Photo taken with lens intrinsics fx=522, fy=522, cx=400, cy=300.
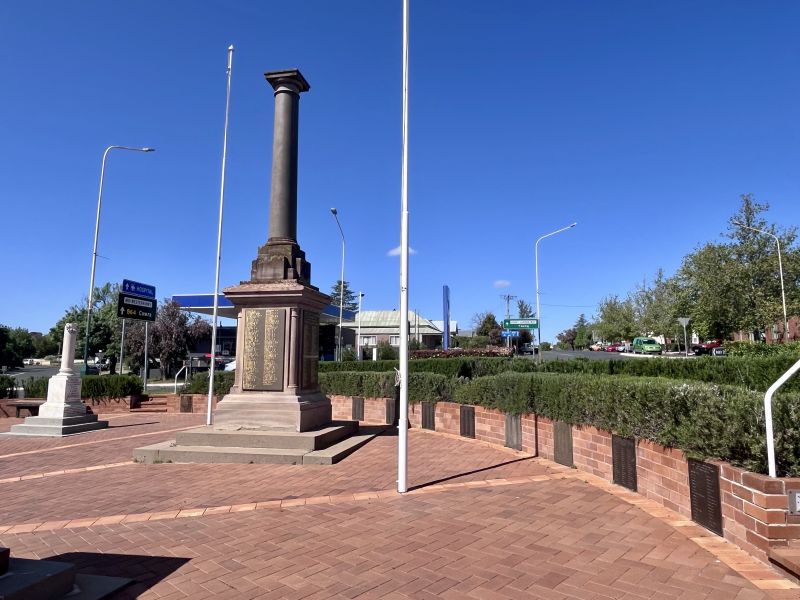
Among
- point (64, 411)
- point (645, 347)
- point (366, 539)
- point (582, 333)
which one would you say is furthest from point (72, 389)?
point (582, 333)

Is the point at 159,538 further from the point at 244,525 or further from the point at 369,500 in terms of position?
the point at 369,500

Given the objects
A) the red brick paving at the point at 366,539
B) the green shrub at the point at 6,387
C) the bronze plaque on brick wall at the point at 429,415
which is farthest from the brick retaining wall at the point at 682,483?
the green shrub at the point at 6,387

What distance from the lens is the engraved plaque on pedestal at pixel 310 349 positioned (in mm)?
9961

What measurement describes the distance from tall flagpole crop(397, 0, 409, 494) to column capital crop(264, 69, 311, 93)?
13.0 feet

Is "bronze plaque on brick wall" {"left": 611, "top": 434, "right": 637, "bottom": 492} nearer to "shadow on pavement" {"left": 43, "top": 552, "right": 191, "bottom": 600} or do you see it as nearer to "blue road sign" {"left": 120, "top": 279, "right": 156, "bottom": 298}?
"shadow on pavement" {"left": 43, "top": 552, "right": 191, "bottom": 600}

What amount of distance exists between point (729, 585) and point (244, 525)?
163 inches

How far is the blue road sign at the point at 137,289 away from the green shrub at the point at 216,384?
6471 mm

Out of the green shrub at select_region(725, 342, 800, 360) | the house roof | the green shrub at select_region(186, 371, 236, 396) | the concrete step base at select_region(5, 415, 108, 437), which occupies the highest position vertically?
the house roof

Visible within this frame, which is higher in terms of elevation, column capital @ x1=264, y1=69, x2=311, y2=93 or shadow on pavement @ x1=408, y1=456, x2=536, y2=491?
column capital @ x1=264, y1=69, x2=311, y2=93

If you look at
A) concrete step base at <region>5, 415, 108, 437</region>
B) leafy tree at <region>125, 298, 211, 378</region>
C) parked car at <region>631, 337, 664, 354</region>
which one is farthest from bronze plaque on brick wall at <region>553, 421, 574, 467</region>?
parked car at <region>631, 337, 664, 354</region>

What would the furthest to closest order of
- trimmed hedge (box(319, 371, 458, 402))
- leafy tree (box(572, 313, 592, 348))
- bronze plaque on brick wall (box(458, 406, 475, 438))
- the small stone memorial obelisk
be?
leafy tree (box(572, 313, 592, 348)) → trimmed hedge (box(319, 371, 458, 402)) → the small stone memorial obelisk → bronze plaque on brick wall (box(458, 406, 475, 438))

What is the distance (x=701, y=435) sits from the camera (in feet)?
16.5

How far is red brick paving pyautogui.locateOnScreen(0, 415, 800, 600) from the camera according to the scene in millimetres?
3762

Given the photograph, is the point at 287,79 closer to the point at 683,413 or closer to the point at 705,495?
the point at 683,413
